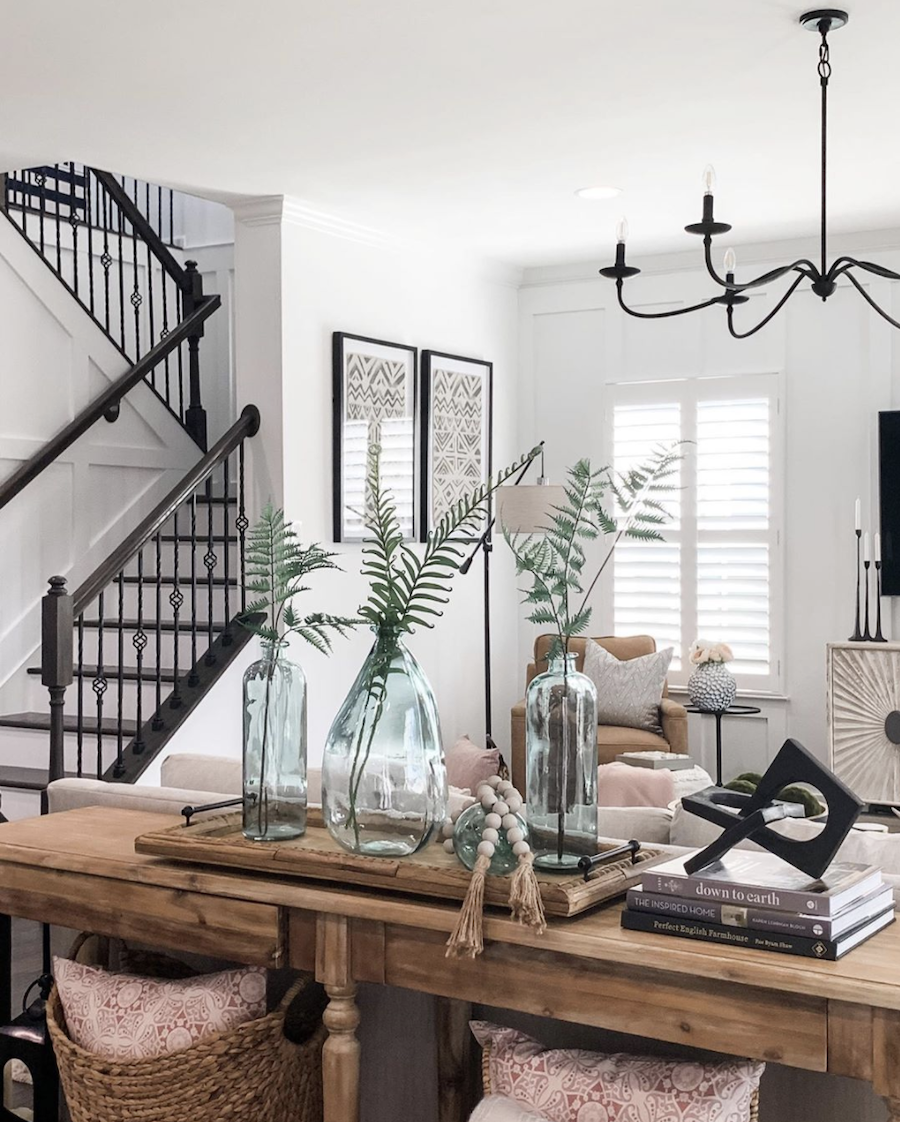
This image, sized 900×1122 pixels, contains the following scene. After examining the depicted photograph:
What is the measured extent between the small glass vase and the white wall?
4677mm

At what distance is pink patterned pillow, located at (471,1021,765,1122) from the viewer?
1926mm

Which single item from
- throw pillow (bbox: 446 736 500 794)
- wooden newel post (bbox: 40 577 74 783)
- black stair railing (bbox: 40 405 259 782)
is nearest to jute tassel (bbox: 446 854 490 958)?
throw pillow (bbox: 446 736 500 794)

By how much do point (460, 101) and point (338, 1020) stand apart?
10.4 feet

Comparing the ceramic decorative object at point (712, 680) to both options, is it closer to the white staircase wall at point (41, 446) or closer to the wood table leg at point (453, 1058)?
the white staircase wall at point (41, 446)

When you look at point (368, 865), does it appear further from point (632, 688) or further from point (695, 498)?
point (695, 498)

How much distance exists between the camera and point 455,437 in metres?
6.84

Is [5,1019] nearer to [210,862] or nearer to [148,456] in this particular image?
[210,862]

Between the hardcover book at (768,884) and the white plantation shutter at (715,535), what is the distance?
4.87m

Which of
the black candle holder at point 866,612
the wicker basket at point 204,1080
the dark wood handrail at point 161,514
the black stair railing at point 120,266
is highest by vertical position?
the black stair railing at point 120,266

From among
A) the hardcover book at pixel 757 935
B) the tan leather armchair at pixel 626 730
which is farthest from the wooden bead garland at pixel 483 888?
the tan leather armchair at pixel 626 730

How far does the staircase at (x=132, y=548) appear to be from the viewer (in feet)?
16.2

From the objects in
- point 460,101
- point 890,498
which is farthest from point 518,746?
point 460,101

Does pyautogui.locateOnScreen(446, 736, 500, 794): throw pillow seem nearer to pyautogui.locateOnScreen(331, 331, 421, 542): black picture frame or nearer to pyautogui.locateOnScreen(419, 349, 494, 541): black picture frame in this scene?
pyautogui.locateOnScreen(331, 331, 421, 542): black picture frame

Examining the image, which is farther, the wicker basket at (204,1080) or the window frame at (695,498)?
the window frame at (695,498)
